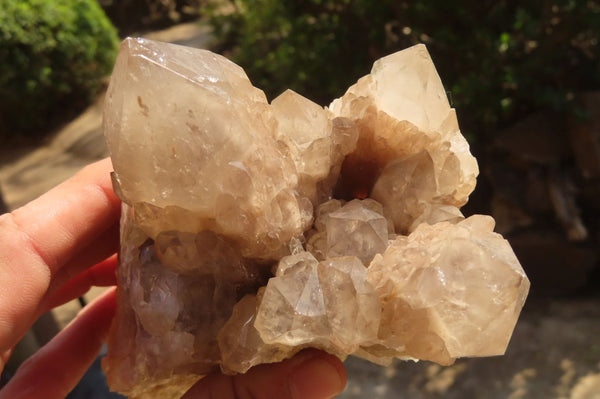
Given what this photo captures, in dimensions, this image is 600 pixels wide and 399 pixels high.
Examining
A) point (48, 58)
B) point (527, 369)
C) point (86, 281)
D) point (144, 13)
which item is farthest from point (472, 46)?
point (144, 13)

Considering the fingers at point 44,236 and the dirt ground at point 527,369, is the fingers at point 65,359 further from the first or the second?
the dirt ground at point 527,369

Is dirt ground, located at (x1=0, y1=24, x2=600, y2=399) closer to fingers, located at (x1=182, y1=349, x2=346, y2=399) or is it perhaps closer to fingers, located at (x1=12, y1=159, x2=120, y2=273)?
fingers, located at (x1=12, y1=159, x2=120, y2=273)

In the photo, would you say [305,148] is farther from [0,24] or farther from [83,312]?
[0,24]

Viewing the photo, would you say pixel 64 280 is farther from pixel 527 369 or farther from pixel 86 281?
pixel 527 369

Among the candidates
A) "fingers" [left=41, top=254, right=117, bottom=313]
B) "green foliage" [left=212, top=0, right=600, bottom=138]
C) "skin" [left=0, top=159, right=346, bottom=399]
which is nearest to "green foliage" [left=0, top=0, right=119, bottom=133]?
"green foliage" [left=212, top=0, right=600, bottom=138]

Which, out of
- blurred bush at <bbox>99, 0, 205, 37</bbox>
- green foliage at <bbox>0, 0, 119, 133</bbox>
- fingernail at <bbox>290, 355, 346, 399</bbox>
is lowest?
blurred bush at <bbox>99, 0, 205, 37</bbox>

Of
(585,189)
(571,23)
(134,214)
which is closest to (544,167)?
(585,189)
